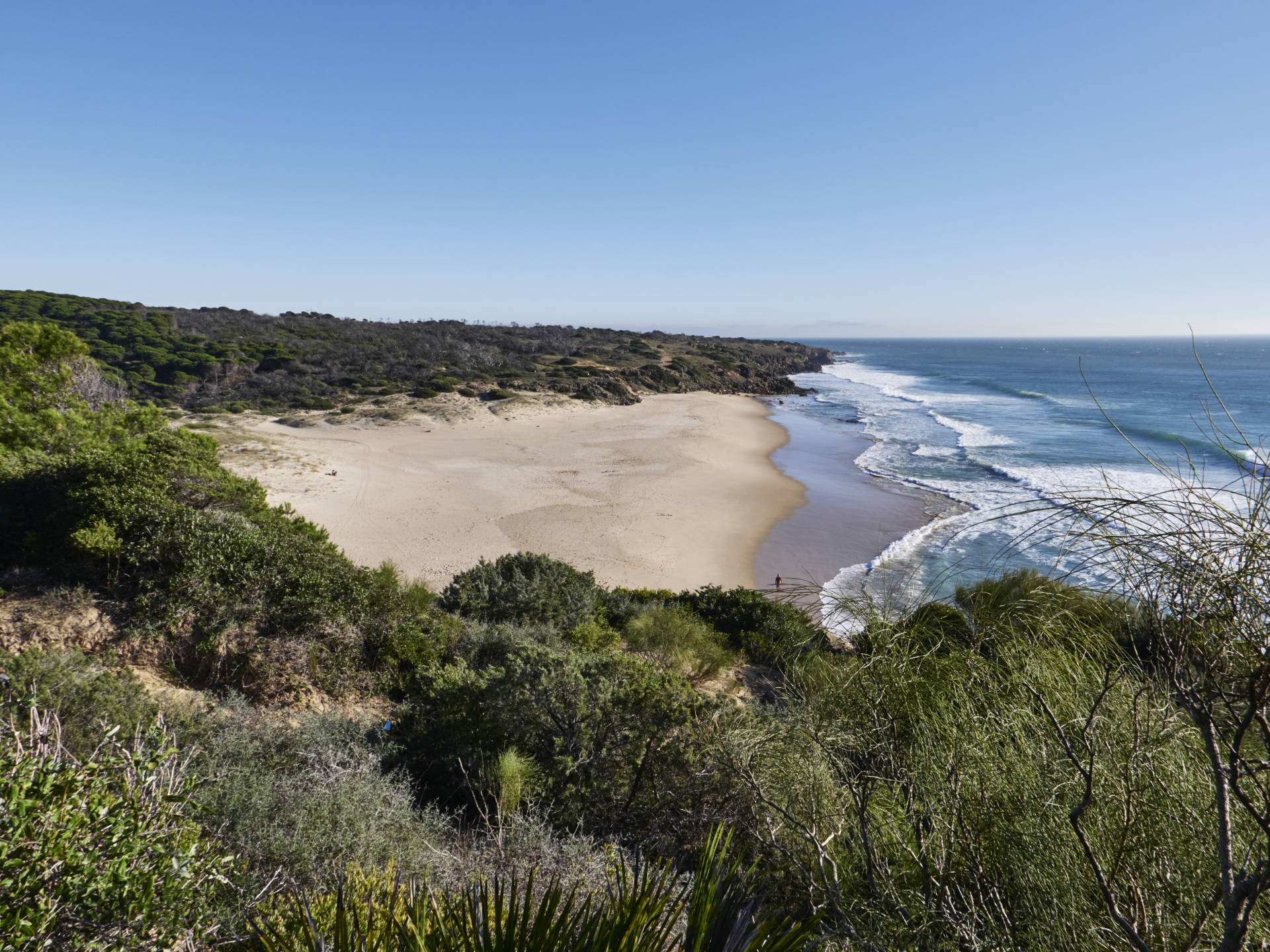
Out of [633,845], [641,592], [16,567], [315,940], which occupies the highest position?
[315,940]

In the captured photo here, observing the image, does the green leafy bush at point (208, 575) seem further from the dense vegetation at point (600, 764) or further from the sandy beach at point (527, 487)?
the sandy beach at point (527, 487)

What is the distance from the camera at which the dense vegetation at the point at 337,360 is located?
36625mm

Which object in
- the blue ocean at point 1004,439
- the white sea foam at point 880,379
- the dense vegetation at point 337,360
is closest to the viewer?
the blue ocean at point 1004,439

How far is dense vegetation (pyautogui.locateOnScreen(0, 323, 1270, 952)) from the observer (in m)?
1.87

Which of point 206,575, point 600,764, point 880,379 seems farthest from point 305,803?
point 880,379

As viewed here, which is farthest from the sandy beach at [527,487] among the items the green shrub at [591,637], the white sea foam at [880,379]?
the white sea foam at [880,379]

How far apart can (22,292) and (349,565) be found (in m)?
77.3

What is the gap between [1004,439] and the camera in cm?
3294

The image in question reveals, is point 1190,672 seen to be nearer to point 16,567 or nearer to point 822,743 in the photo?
point 822,743

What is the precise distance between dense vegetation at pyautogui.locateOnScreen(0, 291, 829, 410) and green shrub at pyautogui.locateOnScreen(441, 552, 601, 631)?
27142 mm

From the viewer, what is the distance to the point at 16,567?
709 cm

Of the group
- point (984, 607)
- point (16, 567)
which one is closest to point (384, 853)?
point (984, 607)


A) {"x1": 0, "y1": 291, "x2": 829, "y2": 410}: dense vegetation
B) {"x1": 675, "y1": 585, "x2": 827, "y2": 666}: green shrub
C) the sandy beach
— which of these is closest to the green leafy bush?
{"x1": 675, "y1": 585, "x2": 827, "y2": 666}: green shrub

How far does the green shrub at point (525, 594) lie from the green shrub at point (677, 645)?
950 mm
